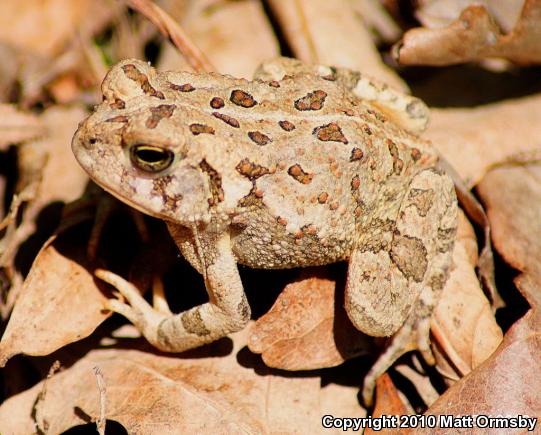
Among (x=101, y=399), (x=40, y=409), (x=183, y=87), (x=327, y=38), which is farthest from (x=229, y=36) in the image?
(x=40, y=409)

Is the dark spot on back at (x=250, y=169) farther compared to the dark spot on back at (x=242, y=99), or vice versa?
the dark spot on back at (x=242, y=99)

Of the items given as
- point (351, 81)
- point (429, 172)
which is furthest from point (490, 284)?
point (351, 81)

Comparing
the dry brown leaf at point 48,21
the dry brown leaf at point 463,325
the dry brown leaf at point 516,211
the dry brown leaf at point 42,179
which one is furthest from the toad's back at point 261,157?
the dry brown leaf at point 48,21

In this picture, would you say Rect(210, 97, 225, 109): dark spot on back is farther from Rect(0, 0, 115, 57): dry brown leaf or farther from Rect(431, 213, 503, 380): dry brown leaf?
Rect(0, 0, 115, 57): dry brown leaf

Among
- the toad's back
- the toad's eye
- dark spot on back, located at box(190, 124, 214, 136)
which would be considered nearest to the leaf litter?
the toad's back

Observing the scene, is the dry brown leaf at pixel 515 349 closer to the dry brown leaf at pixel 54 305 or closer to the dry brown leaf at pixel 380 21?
the dry brown leaf at pixel 380 21

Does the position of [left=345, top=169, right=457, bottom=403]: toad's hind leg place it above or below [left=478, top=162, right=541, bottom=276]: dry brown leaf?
above
